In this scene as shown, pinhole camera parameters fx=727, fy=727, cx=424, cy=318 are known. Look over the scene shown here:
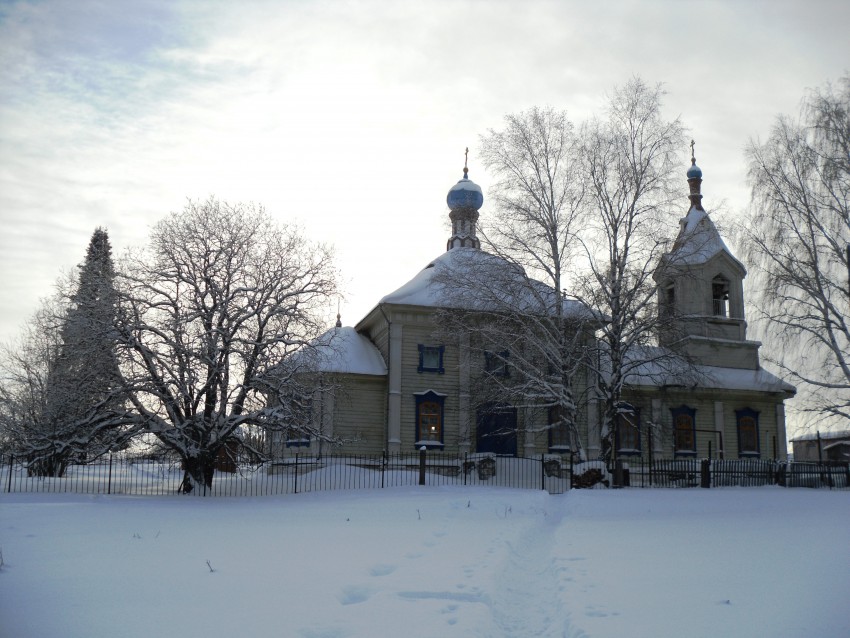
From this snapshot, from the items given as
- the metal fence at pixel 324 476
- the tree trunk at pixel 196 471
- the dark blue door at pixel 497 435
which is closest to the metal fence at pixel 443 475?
the metal fence at pixel 324 476

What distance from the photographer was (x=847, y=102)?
19984mm

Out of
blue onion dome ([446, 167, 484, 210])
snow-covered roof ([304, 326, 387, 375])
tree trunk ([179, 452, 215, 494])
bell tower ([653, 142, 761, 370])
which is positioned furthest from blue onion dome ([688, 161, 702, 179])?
tree trunk ([179, 452, 215, 494])

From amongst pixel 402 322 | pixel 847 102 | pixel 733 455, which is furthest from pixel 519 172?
pixel 733 455

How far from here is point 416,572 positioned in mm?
9281

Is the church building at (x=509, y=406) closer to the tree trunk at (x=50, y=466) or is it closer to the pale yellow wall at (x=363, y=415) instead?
the pale yellow wall at (x=363, y=415)

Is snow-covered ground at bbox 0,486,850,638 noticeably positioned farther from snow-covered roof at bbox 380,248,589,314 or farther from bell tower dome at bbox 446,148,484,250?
bell tower dome at bbox 446,148,484,250

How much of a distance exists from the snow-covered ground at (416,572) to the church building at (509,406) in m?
8.01

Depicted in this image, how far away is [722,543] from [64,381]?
1656cm

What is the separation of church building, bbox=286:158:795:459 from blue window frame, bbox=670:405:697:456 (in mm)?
45

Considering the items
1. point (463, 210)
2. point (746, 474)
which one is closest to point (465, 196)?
point (463, 210)

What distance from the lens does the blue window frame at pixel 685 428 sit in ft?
104

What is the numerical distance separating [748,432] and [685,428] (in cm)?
321

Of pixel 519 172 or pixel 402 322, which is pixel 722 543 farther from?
pixel 402 322

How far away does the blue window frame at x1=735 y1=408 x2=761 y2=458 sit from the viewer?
32438 mm
